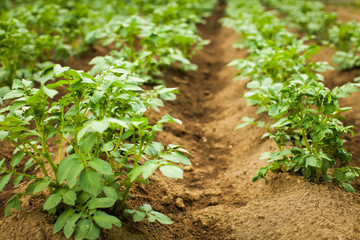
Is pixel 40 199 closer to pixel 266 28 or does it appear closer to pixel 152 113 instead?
pixel 152 113

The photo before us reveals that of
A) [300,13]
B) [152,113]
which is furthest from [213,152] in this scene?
[300,13]

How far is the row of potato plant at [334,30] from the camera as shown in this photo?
4.24 meters

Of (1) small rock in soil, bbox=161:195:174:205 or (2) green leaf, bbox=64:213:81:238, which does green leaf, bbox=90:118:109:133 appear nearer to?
(2) green leaf, bbox=64:213:81:238

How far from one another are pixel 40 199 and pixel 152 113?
1.50 metres

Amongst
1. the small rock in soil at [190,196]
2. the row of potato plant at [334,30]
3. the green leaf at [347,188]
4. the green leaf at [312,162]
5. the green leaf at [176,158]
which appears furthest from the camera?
the row of potato plant at [334,30]

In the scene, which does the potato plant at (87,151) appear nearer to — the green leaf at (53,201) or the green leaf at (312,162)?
the green leaf at (53,201)

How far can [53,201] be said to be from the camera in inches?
61.4

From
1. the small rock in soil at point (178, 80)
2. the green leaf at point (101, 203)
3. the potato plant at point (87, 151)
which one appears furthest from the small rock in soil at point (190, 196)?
the small rock in soil at point (178, 80)

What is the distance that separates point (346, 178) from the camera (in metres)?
2.03

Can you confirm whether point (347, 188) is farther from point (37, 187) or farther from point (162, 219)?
point (37, 187)

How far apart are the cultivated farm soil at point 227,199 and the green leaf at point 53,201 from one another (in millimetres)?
184

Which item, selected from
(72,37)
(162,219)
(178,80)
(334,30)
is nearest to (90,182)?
(162,219)

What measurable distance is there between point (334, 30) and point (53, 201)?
14.7 ft

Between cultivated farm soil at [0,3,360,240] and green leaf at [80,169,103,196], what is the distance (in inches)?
12.8
